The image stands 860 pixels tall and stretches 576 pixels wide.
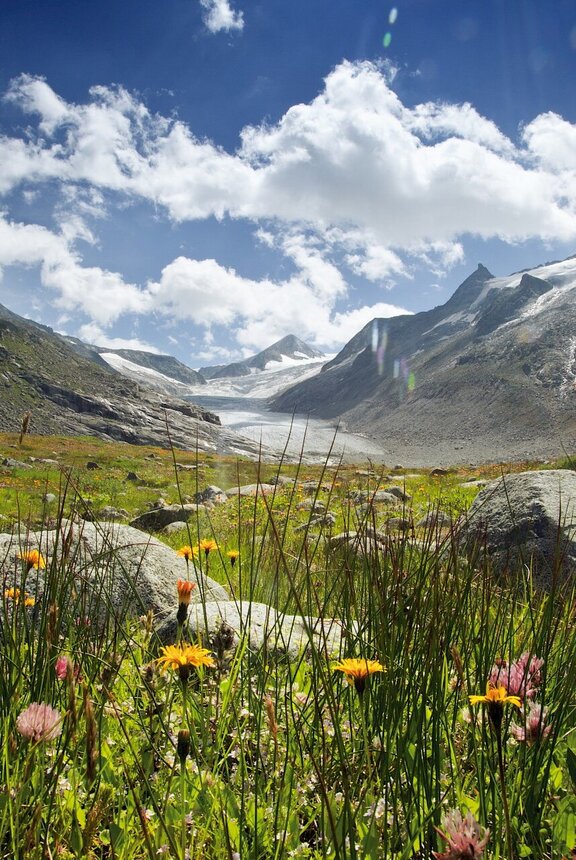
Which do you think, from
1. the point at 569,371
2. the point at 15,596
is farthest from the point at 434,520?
the point at 569,371

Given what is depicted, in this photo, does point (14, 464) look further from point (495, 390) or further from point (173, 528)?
point (495, 390)

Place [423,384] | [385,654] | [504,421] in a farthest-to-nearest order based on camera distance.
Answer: [423,384], [504,421], [385,654]

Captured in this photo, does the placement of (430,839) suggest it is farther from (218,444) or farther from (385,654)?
(218,444)

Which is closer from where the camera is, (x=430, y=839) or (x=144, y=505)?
(x=430, y=839)


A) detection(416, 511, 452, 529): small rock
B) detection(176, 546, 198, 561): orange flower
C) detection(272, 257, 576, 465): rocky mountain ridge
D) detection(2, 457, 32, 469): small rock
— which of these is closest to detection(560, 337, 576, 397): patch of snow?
detection(272, 257, 576, 465): rocky mountain ridge

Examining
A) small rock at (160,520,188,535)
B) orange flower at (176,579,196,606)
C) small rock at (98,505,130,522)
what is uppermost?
orange flower at (176,579,196,606)

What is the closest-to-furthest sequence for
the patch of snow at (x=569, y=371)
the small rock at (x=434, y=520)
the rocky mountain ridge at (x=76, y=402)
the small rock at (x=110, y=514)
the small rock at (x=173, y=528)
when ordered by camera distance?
the small rock at (x=434, y=520)
the small rock at (x=110, y=514)
the small rock at (x=173, y=528)
the rocky mountain ridge at (x=76, y=402)
the patch of snow at (x=569, y=371)

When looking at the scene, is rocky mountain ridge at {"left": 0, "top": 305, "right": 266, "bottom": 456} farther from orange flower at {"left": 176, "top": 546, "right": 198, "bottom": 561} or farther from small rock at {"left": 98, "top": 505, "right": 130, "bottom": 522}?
orange flower at {"left": 176, "top": 546, "right": 198, "bottom": 561}

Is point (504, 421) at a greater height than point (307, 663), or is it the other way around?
point (504, 421)

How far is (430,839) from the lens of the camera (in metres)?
1.47

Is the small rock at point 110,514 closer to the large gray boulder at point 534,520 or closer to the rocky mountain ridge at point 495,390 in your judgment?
the large gray boulder at point 534,520

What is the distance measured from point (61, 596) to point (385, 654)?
4.15ft

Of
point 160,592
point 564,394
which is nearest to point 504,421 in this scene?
point 564,394

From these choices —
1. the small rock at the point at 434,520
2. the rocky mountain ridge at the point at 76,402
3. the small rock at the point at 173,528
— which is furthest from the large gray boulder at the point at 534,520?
the rocky mountain ridge at the point at 76,402
